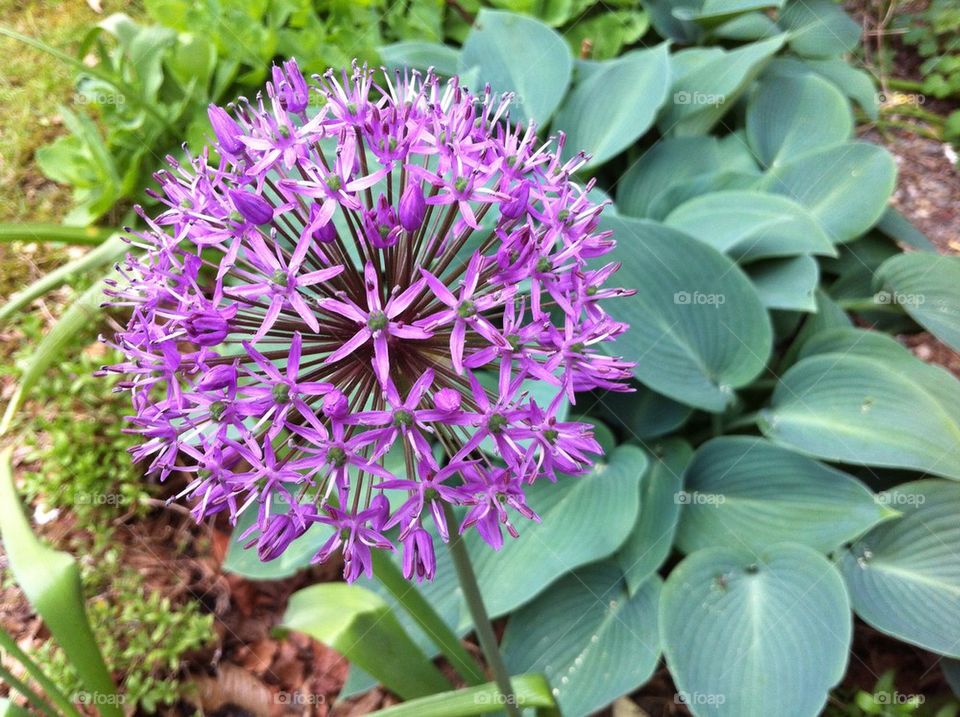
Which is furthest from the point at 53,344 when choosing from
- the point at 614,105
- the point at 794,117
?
the point at 794,117

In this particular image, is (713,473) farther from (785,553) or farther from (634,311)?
(634,311)

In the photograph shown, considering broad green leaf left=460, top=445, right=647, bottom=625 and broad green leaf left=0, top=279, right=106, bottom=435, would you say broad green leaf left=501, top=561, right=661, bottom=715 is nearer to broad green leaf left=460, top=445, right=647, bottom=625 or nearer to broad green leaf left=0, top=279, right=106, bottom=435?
broad green leaf left=460, top=445, right=647, bottom=625

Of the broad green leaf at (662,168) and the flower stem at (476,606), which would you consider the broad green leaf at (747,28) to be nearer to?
the broad green leaf at (662,168)

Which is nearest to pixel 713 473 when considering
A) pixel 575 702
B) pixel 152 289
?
pixel 575 702

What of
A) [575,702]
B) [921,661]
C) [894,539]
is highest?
[894,539]

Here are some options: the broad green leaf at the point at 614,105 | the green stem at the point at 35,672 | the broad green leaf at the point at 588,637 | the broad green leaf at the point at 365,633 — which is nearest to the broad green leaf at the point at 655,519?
the broad green leaf at the point at 588,637

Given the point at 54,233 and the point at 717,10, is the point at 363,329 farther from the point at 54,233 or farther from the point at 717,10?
the point at 717,10

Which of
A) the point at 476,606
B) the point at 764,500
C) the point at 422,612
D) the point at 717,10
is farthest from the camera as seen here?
the point at 717,10
